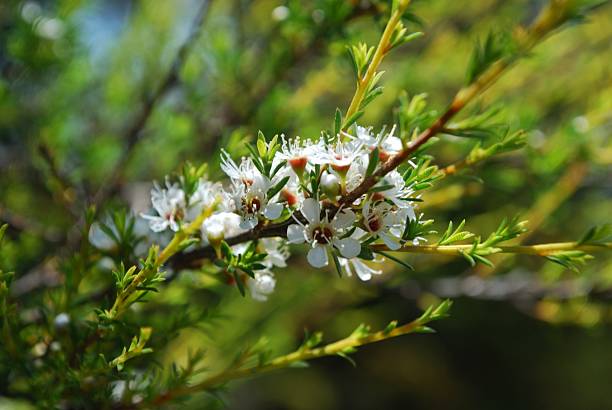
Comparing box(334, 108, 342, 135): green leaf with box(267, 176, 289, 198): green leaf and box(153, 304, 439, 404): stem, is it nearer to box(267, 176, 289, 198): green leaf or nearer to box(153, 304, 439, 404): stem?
box(267, 176, 289, 198): green leaf

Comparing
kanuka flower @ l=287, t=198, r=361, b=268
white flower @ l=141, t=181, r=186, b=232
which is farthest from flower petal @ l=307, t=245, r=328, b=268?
white flower @ l=141, t=181, r=186, b=232

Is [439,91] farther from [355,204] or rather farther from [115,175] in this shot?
[355,204]

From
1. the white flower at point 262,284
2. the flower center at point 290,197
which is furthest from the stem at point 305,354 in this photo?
the flower center at point 290,197

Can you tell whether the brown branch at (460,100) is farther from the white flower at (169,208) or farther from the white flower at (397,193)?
the white flower at (169,208)

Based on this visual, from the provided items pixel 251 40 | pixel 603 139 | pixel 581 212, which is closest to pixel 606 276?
pixel 603 139

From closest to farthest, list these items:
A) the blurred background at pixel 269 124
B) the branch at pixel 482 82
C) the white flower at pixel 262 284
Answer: the branch at pixel 482 82
the white flower at pixel 262 284
the blurred background at pixel 269 124
